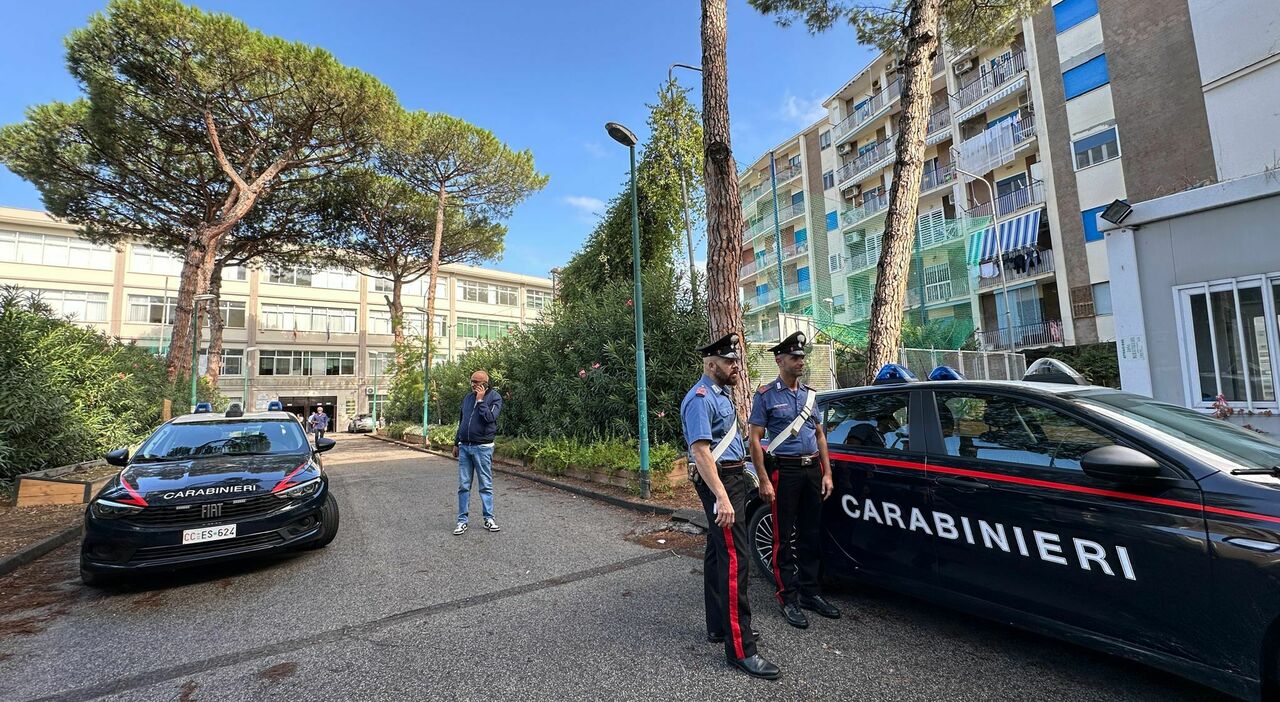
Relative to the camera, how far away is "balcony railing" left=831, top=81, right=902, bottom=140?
30.8 meters

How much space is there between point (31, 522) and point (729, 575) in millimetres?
9144

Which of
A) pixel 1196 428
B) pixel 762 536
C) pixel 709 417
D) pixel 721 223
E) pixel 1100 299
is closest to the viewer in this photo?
pixel 1196 428

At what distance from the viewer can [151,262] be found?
4166 centimetres

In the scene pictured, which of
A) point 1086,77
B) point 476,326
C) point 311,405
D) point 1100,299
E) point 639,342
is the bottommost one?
point 311,405

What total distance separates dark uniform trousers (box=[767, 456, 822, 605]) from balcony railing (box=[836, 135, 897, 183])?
32.3 m

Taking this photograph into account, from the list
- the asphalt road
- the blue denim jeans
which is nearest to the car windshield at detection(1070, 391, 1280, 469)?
the asphalt road

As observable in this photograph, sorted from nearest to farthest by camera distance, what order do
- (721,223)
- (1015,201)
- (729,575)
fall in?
1. (729,575)
2. (721,223)
3. (1015,201)

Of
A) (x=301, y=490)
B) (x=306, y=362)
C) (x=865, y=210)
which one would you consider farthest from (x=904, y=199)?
(x=306, y=362)

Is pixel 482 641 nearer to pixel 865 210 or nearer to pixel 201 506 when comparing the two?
pixel 201 506

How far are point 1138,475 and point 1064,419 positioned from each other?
0.54m

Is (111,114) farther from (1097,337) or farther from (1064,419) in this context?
(1097,337)

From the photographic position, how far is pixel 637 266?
8.47m

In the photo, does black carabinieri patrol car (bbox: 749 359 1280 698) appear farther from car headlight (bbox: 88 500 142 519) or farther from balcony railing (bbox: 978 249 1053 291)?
balcony railing (bbox: 978 249 1053 291)

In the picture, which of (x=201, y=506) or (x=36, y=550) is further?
(x=36, y=550)
